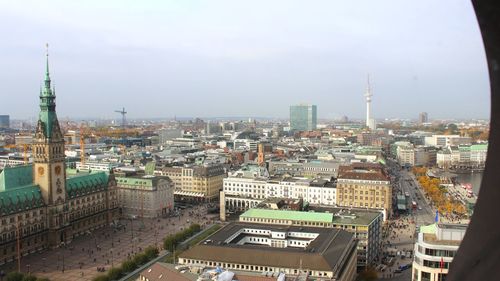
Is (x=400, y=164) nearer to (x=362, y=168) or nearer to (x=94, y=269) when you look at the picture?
(x=362, y=168)

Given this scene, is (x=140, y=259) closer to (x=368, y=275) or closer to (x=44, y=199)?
(x=44, y=199)

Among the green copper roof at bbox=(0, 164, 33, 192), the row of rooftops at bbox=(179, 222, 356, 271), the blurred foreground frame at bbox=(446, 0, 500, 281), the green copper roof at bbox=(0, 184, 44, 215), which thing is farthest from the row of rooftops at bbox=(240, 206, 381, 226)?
the blurred foreground frame at bbox=(446, 0, 500, 281)

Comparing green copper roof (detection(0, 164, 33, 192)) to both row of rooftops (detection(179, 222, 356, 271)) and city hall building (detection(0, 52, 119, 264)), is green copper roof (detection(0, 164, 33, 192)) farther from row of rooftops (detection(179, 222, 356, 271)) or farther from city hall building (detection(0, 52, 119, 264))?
row of rooftops (detection(179, 222, 356, 271))

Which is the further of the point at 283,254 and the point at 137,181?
the point at 137,181

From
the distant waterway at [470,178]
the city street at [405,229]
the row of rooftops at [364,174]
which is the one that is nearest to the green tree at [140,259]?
the city street at [405,229]

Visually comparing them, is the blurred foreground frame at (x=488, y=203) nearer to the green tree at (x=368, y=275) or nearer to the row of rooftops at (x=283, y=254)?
the row of rooftops at (x=283, y=254)

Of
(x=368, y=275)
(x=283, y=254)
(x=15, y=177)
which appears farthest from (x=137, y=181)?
(x=283, y=254)
